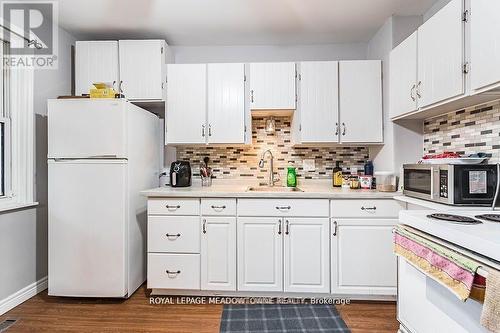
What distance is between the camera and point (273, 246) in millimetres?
2309

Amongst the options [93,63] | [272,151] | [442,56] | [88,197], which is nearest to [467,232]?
[442,56]

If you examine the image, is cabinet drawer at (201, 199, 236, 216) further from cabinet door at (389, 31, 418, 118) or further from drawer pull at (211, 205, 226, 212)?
cabinet door at (389, 31, 418, 118)

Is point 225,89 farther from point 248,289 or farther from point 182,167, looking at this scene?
point 248,289

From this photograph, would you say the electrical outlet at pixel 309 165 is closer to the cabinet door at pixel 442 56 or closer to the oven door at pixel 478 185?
the cabinet door at pixel 442 56

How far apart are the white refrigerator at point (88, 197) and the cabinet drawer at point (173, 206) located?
0.68 ft

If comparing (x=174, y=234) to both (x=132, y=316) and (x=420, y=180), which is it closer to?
(x=132, y=316)

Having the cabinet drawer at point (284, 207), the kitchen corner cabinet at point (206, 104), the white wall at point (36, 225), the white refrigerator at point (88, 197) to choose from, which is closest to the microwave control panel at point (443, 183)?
the cabinet drawer at point (284, 207)

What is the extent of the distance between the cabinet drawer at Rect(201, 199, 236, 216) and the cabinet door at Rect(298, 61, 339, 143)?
89 centimetres

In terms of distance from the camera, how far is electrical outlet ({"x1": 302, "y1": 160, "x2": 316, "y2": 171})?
297 cm

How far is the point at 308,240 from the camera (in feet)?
7.52

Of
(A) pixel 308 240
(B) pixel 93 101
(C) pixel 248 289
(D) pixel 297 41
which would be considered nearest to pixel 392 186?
(A) pixel 308 240

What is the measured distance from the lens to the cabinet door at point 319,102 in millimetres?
2639

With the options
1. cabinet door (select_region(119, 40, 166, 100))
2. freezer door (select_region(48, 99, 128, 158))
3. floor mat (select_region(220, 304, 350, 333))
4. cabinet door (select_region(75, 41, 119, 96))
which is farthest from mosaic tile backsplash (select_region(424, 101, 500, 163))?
cabinet door (select_region(75, 41, 119, 96))

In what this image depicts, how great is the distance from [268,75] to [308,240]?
1.50m
